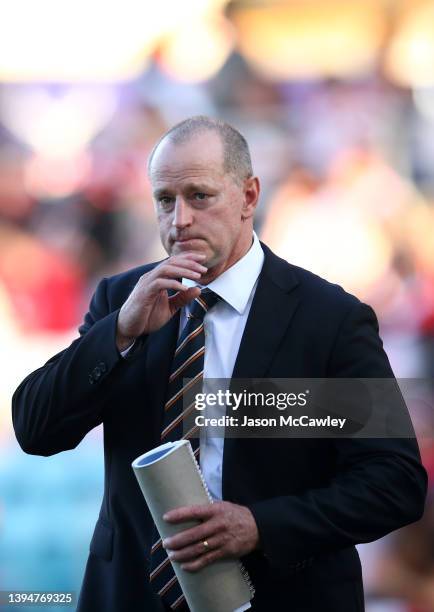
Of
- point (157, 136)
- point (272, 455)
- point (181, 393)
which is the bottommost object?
point (272, 455)

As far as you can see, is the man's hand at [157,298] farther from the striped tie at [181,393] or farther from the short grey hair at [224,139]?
the short grey hair at [224,139]

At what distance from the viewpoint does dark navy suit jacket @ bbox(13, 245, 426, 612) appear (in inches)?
64.3

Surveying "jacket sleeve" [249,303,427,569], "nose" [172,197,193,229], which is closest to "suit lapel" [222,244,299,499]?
"jacket sleeve" [249,303,427,569]

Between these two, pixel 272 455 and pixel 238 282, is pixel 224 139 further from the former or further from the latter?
pixel 272 455

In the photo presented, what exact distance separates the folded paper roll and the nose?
0.43 meters

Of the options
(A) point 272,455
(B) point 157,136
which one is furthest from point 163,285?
(B) point 157,136

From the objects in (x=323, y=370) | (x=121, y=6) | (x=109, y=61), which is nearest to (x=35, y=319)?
(x=109, y=61)

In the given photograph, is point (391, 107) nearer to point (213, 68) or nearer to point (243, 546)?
point (213, 68)

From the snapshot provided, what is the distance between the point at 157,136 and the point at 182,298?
4.77 feet

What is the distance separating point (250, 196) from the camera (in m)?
1.88

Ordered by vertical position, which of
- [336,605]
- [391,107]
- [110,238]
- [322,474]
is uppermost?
[391,107]

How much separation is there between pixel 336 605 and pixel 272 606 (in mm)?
126

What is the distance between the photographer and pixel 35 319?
307 centimetres

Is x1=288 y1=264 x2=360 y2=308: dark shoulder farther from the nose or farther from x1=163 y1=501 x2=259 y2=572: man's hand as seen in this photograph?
x1=163 y1=501 x2=259 y2=572: man's hand
